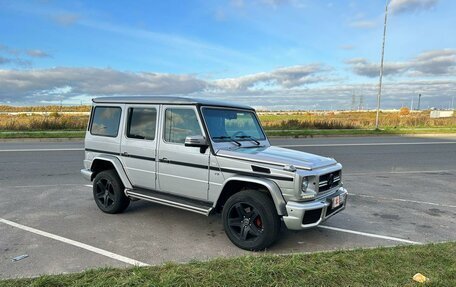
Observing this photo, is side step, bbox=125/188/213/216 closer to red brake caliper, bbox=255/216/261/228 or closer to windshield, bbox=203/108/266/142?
red brake caliper, bbox=255/216/261/228

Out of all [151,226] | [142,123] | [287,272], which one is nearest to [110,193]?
[151,226]

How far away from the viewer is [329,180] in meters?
4.57

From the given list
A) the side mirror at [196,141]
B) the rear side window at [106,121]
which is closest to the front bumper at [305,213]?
the side mirror at [196,141]

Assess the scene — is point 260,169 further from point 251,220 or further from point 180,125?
point 180,125

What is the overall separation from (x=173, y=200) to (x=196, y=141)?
101 cm

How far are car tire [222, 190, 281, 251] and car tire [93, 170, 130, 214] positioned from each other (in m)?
2.08

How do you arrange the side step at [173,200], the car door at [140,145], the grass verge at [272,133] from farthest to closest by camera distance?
the grass verge at [272,133], the car door at [140,145], the side step at [173,200]

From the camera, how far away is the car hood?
4254 mm

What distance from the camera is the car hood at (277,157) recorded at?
425cm

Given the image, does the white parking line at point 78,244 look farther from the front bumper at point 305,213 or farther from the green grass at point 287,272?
the front bumper at point 305,213

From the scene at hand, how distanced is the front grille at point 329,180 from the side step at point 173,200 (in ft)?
4.76

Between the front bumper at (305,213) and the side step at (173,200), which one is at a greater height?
the front bumper at (305,213)

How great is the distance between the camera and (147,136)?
531cm

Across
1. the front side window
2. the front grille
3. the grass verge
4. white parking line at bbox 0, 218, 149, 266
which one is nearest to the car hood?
the front grille
